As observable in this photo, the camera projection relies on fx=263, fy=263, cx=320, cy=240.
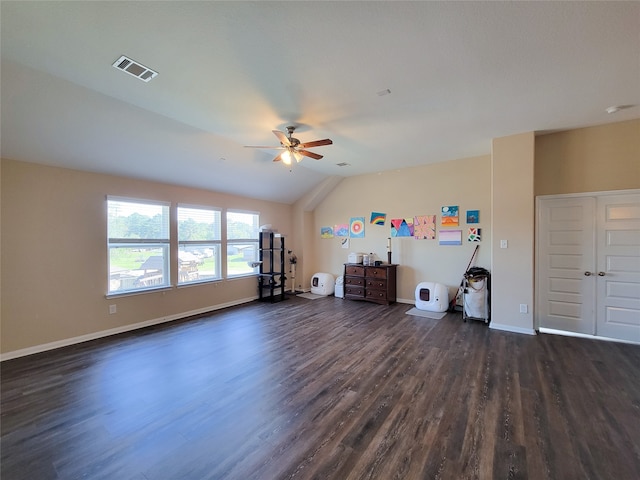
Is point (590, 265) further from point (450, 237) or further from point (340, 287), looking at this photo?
point (340, 287)

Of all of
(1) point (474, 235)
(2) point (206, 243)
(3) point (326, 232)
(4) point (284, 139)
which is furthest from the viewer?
(3) point (326, 232)

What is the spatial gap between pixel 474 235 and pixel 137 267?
6374 millimetres

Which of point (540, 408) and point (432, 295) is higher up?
point (432, 295)

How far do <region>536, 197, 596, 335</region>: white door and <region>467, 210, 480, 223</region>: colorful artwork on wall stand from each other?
3.37 ft

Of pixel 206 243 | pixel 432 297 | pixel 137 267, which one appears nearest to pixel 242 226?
pixel 206 243

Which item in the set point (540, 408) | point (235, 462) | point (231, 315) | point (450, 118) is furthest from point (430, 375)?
point (231, 315)

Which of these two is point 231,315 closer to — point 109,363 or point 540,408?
point 109,363

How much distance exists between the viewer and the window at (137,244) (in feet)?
14.4

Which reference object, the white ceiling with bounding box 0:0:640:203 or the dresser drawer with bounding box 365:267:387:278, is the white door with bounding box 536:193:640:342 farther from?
the dresser drawer with bounding box 365:267:387:278

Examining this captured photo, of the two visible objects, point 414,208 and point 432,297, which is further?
point 414,208

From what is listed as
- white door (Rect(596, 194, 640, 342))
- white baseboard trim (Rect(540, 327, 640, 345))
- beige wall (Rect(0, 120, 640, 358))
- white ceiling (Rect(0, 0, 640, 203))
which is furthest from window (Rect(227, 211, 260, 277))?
white door (Rect(596, 194, 640, 342))

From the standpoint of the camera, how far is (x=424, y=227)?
581 cm

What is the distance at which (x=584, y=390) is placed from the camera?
261cm

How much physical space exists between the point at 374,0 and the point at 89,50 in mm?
2318
